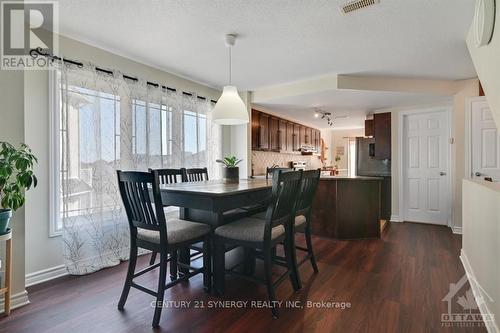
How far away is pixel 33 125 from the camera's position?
2.31 m

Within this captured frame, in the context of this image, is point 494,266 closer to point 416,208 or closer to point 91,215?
point 91,215

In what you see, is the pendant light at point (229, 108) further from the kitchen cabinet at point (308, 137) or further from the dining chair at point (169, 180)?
the kitchen cabinet at point (308, 137)

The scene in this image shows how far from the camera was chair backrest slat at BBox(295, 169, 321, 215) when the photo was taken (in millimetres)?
2297

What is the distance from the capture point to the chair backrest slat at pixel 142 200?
175 centimetres

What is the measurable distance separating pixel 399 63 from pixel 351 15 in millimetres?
1434

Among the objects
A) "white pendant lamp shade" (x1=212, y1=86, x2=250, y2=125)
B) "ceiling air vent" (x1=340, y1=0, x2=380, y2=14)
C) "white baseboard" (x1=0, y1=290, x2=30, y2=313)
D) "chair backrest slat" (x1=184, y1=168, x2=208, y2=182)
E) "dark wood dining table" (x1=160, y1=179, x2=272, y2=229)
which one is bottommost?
"white baseboard" (x1=0, y1=290, x2=30, y2=313)

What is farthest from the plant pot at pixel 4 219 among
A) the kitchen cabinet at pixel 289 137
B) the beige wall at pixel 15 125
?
the kitchen cabinet at pixel 289 137

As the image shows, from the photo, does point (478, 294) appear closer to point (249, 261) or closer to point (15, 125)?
point (249, 261)

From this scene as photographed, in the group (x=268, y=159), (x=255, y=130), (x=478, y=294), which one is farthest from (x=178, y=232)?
(x=268, y=159)

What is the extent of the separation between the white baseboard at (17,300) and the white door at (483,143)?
17.1 feet

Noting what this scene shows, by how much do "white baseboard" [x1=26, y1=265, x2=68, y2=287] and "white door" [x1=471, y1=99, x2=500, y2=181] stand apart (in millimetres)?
5137

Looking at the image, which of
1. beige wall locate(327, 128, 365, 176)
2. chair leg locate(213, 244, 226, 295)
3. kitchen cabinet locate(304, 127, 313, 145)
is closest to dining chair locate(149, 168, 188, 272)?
chair leg locate(213, 244, 226, 295)

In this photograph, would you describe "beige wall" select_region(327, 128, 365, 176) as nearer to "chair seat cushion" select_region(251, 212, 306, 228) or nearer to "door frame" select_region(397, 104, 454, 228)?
"door frame" select_region(397, 104, 454, 228)

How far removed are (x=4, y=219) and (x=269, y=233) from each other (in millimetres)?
1802
